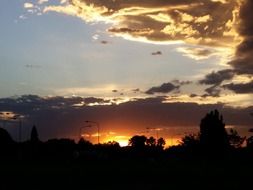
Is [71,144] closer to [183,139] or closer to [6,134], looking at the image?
[6,134]

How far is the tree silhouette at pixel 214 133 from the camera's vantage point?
11500 centimetres

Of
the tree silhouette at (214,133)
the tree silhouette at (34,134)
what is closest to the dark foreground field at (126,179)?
the tree silhouette at (214,133)

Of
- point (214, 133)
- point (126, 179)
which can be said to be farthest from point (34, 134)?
point (126, 179)

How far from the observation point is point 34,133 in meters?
156

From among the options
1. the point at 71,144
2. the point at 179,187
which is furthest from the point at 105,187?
the point at 71,144

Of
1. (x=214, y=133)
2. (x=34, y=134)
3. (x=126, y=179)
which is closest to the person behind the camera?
(x=126, y=179)

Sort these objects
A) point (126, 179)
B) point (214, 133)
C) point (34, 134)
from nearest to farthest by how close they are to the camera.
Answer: point (126, 179) → point (214, 133) → point (34, 134)

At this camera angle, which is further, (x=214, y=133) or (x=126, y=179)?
(x=214, y=133)

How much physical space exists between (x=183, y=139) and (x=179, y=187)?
151 meters

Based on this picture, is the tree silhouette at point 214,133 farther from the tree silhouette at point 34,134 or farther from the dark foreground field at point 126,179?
the dark foreground field at point 126,179

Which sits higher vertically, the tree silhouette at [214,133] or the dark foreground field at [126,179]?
the tree silhouette at [214,133]

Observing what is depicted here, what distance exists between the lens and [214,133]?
384 feet

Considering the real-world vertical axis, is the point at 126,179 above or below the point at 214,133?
below

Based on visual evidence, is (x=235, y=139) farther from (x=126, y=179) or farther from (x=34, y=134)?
(x=126, y=179)
